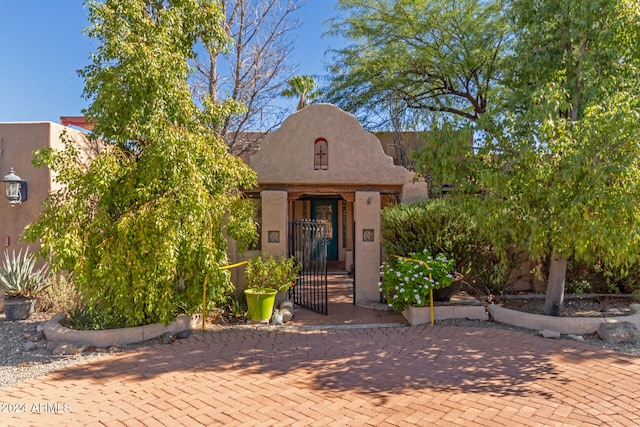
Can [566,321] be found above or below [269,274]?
below

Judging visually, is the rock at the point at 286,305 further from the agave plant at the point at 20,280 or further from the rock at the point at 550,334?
the agave plant at the point at 20,280

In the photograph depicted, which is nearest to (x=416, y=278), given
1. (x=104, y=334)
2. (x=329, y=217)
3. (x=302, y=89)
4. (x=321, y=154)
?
(x=321, y=154)

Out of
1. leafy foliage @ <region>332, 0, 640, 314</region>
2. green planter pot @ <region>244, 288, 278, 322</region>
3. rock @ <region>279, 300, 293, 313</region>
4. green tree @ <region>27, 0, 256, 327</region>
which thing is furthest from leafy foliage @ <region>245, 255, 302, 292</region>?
leafy foliage @ <region>332, 0, 640, 314</region>

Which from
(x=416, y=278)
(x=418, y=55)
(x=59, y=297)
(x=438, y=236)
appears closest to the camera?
(x=416, y=278)

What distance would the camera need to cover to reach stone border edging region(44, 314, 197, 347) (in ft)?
19.6

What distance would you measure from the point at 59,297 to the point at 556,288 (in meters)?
9.31

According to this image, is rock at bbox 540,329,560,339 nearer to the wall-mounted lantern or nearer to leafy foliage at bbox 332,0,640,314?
leafy foliage at bbox 332,0,640,314

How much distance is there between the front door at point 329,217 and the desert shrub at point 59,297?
390 inches

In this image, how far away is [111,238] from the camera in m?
5.83

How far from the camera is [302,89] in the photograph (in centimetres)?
1666

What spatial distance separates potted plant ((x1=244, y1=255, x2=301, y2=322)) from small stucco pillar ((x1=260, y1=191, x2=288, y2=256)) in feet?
1.12

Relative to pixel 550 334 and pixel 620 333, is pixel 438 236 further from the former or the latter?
pixel 620 333

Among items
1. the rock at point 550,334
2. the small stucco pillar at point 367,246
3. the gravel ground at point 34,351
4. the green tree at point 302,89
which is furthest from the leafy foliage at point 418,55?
the gravel ground at point 34,351

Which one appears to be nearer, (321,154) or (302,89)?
(321,154)
